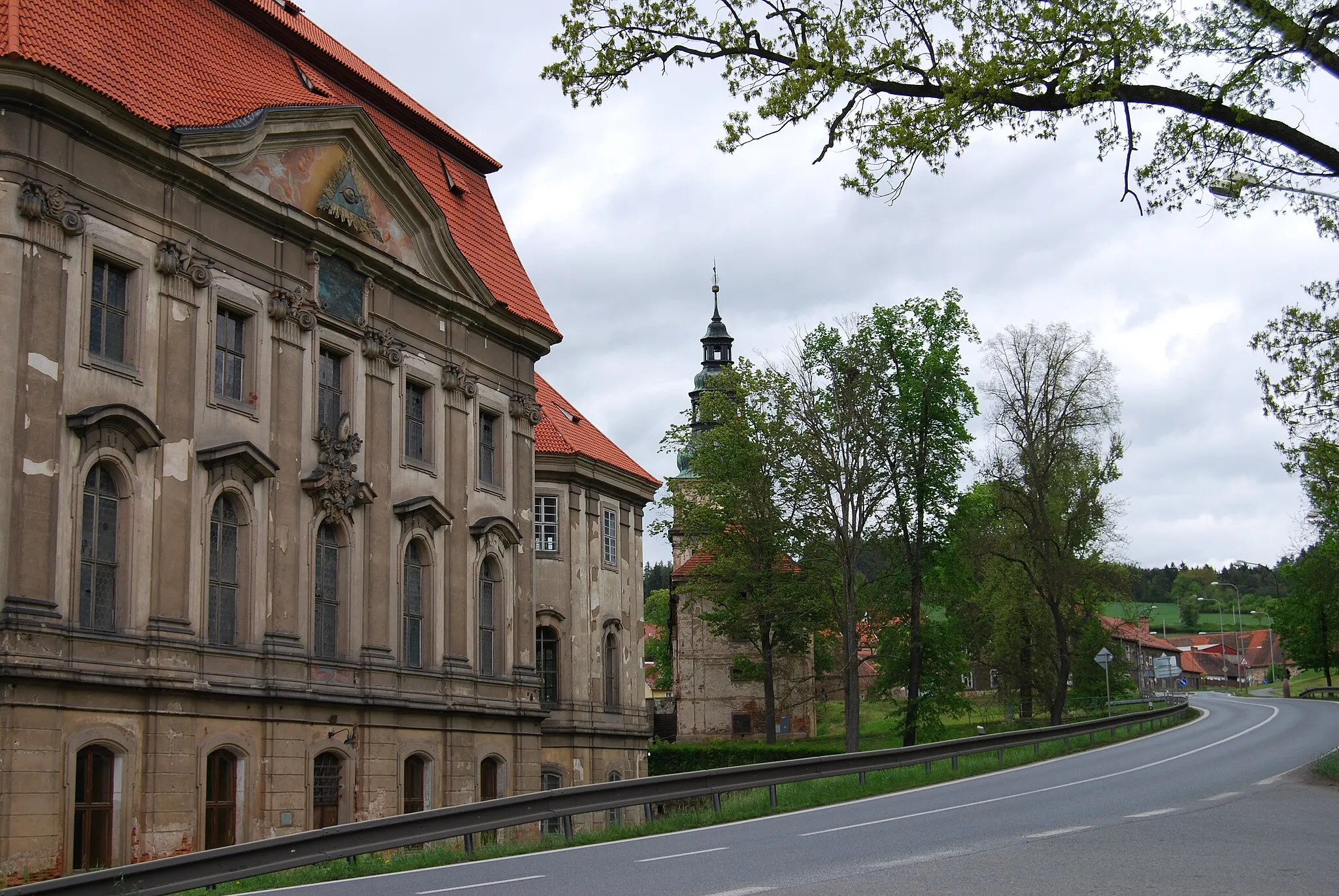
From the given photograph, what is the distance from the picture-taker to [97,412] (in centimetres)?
2005

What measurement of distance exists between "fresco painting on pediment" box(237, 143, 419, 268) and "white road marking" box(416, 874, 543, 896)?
14804mm

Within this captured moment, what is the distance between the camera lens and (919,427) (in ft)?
151

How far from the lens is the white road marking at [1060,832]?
1412cm

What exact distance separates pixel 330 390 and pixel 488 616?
728 centimetres

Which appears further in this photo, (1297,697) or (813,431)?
(1297,697)

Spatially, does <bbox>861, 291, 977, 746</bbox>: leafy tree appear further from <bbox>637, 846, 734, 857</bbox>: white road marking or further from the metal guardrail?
<bbox>637, 846, 734, 857</bbox>: white road marking

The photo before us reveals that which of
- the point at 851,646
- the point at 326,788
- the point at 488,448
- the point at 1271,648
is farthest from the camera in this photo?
the point at 1271,648

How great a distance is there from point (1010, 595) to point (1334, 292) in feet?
124

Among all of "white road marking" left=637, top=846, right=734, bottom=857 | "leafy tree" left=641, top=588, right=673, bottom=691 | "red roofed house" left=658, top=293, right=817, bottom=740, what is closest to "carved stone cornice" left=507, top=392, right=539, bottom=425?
"white road marking" left=637, top=846, right=734, bottom=857

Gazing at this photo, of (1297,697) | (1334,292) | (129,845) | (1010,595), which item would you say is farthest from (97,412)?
(1297,697)

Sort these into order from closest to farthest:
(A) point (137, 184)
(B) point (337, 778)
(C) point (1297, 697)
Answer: (A) point (137, 184) → (B) point (337, 778) → (C) point (1297, 697)

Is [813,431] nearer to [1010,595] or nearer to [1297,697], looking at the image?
Answer: [1010,595]

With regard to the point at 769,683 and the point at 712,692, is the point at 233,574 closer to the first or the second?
the point at 769,683

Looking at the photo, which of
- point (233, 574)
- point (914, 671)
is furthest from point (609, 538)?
point (233, 574)
